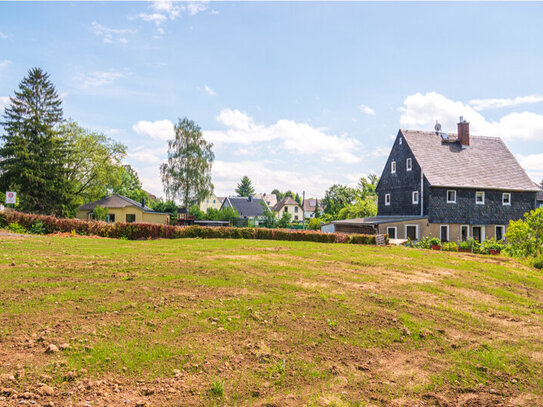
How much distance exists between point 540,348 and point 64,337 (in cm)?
755

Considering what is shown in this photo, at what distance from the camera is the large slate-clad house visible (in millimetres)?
31453

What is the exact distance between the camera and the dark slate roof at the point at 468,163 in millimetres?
32500

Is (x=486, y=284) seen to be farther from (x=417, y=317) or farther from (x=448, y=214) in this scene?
(x=448, y=214)

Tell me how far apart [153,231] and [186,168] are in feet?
96.6

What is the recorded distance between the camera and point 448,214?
31.7 metres

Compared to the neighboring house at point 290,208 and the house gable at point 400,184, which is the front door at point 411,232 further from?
the neighboring house at point 290,208

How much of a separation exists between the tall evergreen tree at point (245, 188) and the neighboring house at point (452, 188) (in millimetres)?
69145

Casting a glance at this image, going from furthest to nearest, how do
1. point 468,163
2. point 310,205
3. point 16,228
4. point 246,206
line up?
1. point 310,205
2. point 246,206
3. point 468,163
4. point 16,228

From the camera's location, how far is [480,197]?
32.9m

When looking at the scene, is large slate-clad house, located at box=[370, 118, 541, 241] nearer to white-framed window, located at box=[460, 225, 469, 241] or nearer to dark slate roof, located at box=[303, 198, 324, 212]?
white-framed window, located at box=[460, 225, 469, 241]

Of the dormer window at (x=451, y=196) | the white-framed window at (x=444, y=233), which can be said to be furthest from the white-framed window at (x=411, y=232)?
the dormer window at (x=451, y=196)

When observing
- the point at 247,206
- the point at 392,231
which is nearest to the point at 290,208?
the point at 247,206

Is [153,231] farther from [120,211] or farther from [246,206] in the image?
[246,206]

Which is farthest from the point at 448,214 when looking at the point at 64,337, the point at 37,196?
the point at 37,196
